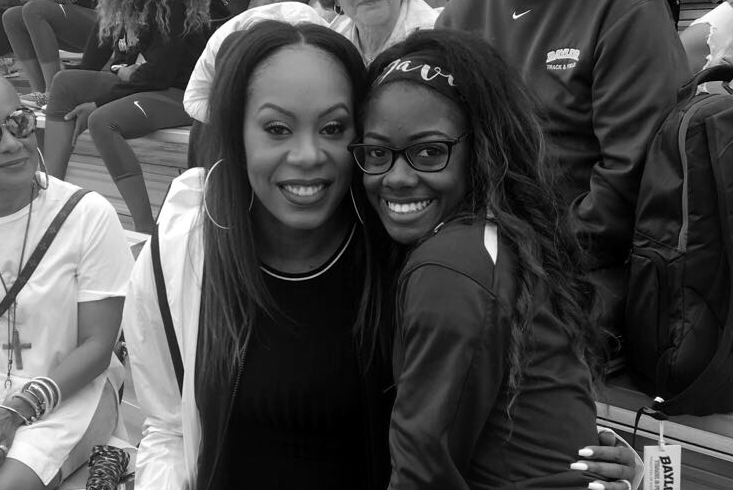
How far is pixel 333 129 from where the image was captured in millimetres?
1488

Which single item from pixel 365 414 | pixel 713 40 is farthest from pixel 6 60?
pixel 365 414

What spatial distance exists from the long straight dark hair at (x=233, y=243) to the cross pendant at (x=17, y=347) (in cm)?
81

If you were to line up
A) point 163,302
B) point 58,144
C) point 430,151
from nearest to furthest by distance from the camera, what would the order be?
point 430,151 → point 163,302 → point 58,144

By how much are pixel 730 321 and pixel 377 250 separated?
0.86 meters

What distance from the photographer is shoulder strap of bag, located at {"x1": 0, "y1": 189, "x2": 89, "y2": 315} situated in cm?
213

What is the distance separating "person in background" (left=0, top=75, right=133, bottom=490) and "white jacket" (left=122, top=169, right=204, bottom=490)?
54cm

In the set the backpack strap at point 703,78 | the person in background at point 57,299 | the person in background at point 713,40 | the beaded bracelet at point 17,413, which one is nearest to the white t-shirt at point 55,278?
the person in background at point 57,299

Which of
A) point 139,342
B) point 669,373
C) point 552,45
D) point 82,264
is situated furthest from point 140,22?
point 669,373

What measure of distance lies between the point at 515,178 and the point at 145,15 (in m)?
3.17

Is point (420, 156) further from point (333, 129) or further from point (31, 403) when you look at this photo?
point (31, 403)

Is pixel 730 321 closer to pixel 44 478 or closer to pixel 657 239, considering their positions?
pixel 657 239

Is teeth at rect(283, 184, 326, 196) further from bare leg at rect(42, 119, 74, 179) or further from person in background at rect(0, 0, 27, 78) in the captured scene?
person in background at rect(0, 0, 27, 78)

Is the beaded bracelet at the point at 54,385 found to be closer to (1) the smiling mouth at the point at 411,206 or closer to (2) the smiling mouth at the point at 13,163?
(2) the smiling mouth at the point at 13,163

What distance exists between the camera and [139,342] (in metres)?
1.61
